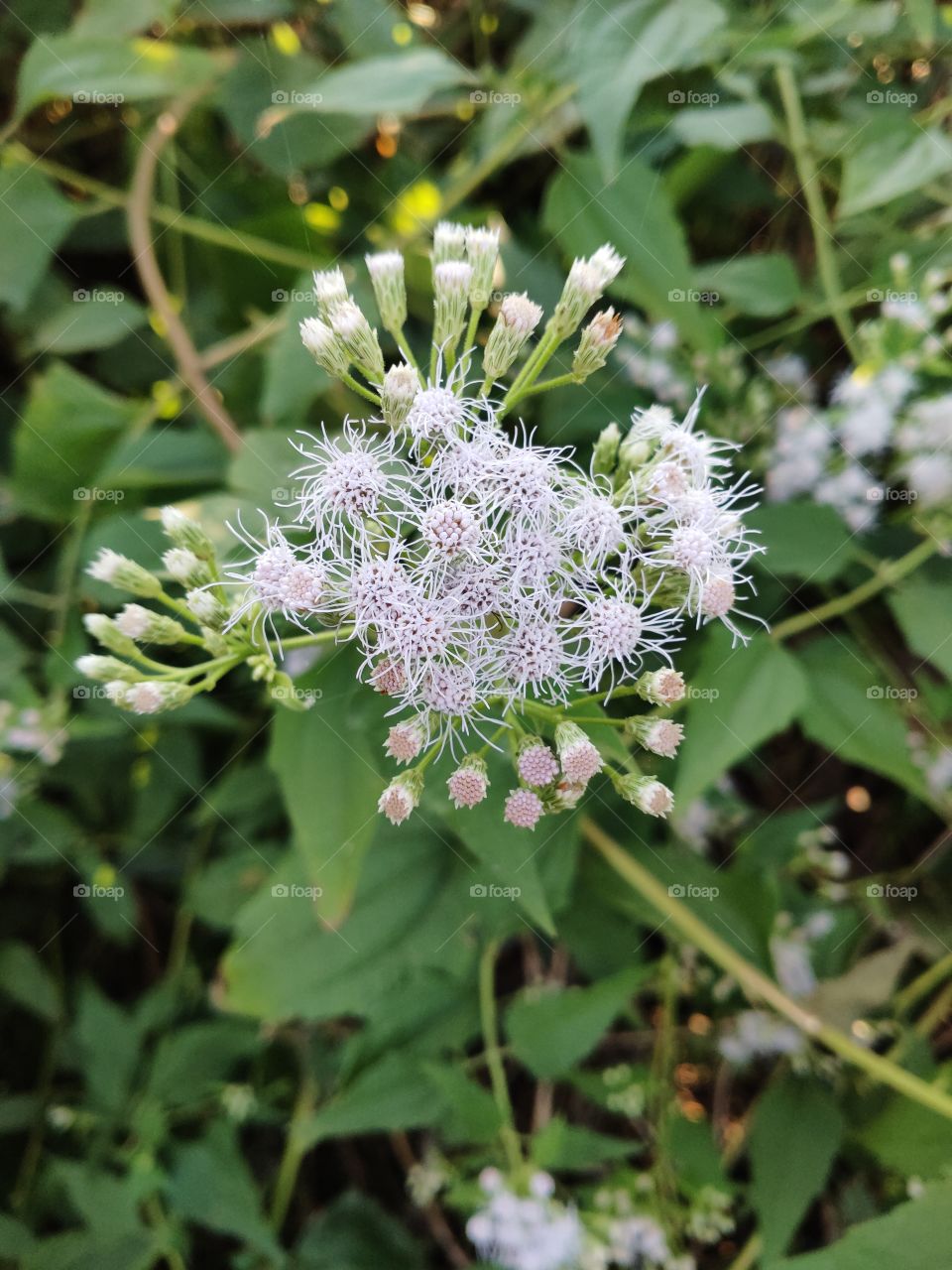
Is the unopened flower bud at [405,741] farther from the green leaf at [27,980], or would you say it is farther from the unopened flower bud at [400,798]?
the green leaf at [27,980]

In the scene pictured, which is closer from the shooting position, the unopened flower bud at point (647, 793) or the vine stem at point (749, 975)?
the unopened flower bud at point (647, 793)

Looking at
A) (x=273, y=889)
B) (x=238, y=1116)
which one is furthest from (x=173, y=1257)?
(x=273, y=889)

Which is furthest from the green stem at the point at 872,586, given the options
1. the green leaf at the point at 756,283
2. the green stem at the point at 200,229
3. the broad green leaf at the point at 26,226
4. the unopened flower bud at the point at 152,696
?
the broad green leaf at the point at 26,226

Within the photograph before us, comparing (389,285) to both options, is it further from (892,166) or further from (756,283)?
(892,166)

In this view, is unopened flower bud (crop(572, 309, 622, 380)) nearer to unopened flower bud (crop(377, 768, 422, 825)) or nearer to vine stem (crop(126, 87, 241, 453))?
unopened flower bud (crop(377, 768, 422, 825))

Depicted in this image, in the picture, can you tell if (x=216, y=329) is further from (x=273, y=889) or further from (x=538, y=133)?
(x=273, y=889)

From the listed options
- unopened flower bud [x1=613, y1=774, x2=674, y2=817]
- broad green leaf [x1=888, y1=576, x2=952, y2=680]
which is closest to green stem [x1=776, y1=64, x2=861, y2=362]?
broad green leaf [x1=888, y1=576, x2=952, y2=680]

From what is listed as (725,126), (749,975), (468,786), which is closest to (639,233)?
(725,126)
